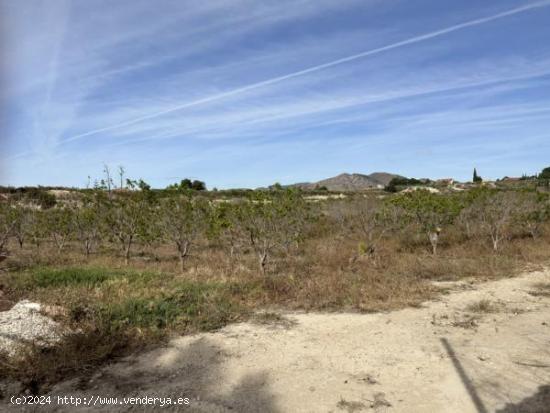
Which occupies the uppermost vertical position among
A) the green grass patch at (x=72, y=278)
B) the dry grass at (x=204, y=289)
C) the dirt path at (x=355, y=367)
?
the green grass patch at (x=72, y=278)

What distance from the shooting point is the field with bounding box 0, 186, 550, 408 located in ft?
23.5

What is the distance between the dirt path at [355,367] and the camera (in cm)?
498

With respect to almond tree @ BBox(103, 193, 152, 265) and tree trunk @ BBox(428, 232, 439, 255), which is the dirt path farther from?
almond tree @ BBox(103, 193, 152, 265)

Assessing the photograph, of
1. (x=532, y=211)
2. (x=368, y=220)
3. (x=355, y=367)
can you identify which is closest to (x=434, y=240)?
(x=368, y=220)

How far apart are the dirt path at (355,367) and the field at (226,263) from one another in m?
0.52

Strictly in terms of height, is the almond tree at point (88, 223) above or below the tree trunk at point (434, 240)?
above

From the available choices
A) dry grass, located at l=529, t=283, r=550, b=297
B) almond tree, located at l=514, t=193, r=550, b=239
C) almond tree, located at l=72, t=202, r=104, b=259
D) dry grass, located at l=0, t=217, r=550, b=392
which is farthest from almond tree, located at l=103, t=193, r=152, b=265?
almond tree, located at l=514, t=193, r=550, b=239

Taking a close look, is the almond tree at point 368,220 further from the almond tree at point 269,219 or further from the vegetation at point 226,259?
the almond tree at point 269,219

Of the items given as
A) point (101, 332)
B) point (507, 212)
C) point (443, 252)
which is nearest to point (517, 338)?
point (101, 332)

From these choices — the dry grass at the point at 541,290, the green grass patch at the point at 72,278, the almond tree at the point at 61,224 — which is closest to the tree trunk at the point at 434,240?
the dry grass at the point at 541,290

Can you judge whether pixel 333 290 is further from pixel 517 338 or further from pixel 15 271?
pixel 15 271

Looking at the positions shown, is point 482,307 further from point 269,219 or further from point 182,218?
point 182,218

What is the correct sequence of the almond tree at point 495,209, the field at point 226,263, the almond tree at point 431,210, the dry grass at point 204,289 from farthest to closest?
the almond tree at point 495,209
the almond tree at point 431,210
the field at point 226,263
the dry grass at point 204,289

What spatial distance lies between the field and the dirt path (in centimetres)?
52
